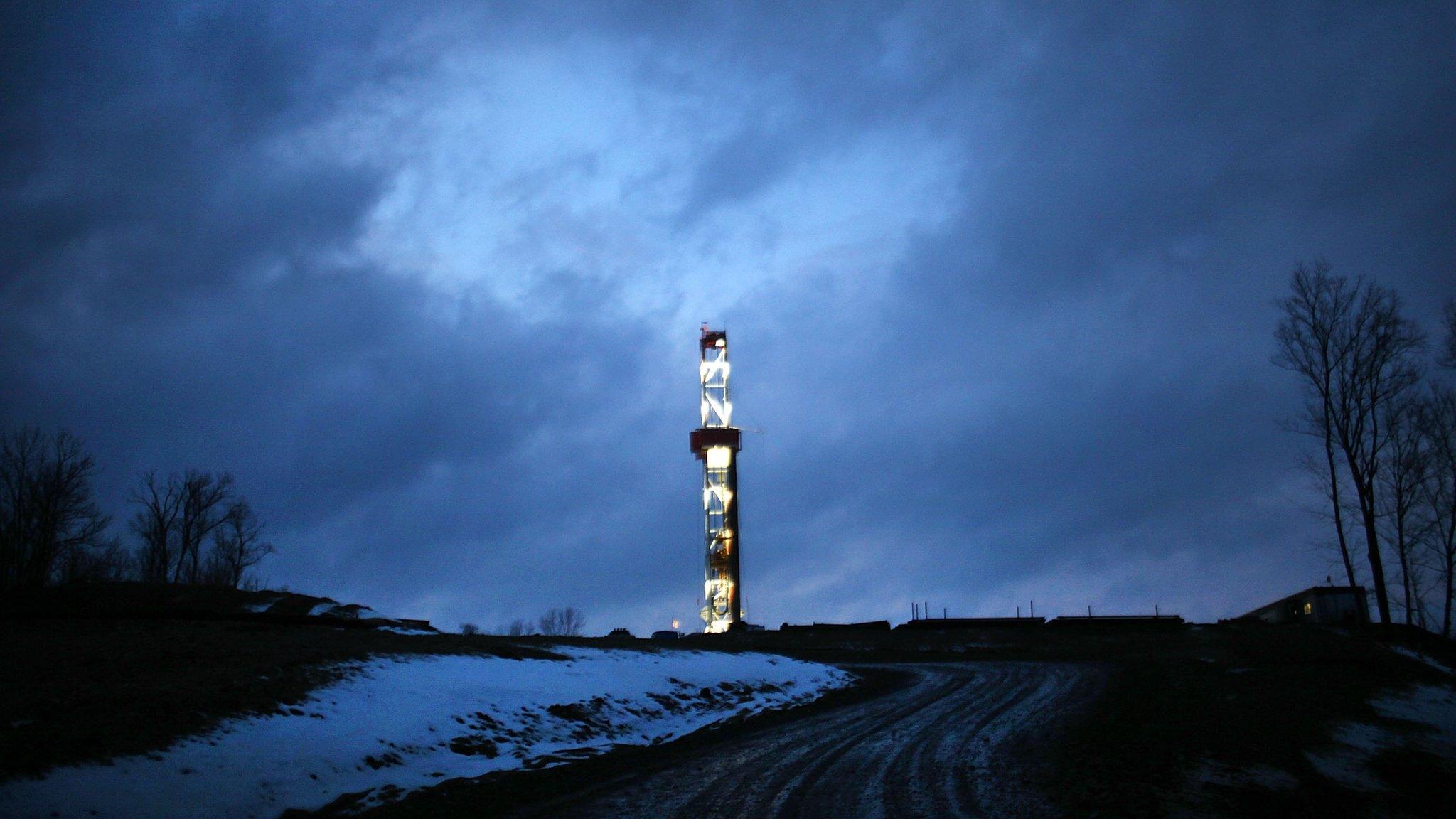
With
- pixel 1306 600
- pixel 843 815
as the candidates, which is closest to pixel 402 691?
pixel 843 815

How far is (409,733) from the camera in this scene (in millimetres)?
14219

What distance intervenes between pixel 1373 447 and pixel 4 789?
1747 inches

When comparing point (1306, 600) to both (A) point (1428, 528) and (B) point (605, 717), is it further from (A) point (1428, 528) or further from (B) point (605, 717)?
(B) point (605, 717)

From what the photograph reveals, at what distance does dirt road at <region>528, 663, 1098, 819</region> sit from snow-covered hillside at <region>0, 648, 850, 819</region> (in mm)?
2411

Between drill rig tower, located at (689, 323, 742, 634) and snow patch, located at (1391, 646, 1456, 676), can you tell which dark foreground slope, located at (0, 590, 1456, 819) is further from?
drill rig tower, located at (689, 323, 742, 634)

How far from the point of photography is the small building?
5331 cm

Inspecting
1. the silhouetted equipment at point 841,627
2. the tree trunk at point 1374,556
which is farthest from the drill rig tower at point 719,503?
the tree trunk at point 1374,556

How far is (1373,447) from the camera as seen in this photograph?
37062 mm

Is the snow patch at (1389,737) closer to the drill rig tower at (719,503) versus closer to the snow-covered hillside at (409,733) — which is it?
the snow-covered hillside at (409,733)

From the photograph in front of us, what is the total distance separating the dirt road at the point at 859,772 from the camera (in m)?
11.1

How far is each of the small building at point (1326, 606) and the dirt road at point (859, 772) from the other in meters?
42.6

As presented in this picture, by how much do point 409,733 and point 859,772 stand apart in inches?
281

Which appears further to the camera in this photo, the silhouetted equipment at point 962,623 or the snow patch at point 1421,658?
the silhouetted equipment at point 962,623

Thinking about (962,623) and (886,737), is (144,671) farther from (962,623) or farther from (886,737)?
(962,623)
